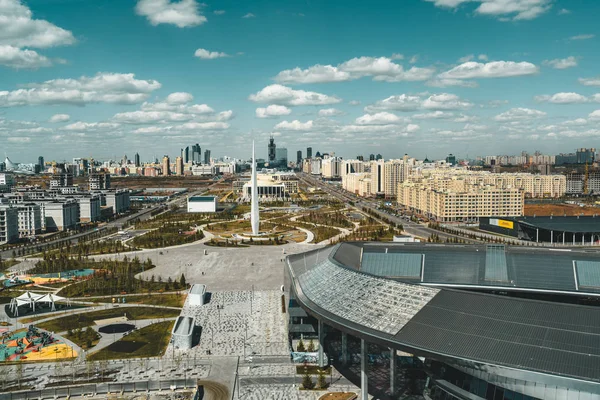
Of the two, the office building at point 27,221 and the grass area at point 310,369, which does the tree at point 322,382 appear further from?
the office building at point 27,221

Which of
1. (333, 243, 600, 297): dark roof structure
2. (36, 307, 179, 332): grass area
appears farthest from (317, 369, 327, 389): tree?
(36, 307, 179, 332): grass area

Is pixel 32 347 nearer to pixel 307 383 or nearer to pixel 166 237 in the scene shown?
pixel 307 383

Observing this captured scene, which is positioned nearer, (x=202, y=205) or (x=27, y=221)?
(x=27, y=221)

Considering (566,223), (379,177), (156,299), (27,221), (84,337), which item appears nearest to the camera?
(84,337)

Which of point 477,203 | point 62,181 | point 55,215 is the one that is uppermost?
point 62,181

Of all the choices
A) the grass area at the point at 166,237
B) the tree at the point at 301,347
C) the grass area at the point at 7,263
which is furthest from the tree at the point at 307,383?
→ the grass area at the point at 166,237

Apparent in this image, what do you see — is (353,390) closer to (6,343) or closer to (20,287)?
(6,343)


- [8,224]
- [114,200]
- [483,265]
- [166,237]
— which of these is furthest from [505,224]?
[114,200]

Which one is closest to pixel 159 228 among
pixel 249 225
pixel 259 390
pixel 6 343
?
pixel 249 225
